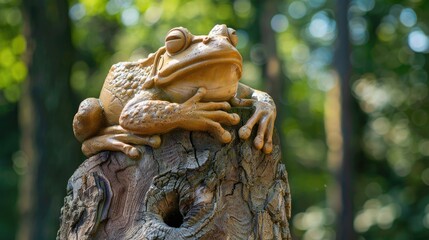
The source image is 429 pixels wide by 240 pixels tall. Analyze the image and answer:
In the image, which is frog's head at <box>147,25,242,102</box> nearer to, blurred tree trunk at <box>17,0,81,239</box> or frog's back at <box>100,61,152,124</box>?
frog's back at <box>100,61,152,124</box>

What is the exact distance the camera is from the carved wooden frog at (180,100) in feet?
15.6

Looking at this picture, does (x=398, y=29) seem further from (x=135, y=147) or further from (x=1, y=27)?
(x=135, y=147)

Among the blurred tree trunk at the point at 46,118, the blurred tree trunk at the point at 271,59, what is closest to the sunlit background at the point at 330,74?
the blurred tree trunk at the point at 271,59

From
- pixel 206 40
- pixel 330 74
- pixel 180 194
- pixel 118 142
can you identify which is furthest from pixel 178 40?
pixel 330 74

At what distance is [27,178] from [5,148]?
11079 mm

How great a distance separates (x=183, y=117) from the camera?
4.75 m

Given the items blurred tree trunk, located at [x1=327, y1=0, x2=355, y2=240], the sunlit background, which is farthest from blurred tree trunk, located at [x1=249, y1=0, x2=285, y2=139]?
blurred tree trunk, located at [x1=327, y1=0, x2=355, y2=240]

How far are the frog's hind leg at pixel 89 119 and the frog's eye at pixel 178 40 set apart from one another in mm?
734

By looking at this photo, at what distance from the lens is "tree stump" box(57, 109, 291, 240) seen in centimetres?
462

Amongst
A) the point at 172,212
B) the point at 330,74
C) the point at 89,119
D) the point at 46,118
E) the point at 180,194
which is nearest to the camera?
the point at 180,194

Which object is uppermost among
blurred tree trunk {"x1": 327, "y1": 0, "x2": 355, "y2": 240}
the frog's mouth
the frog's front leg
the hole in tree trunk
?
the frog's mouth

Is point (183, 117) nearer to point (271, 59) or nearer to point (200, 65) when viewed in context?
point (200, 65)

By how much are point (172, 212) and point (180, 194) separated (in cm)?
18

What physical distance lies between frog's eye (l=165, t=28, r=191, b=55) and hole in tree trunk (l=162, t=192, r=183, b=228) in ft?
3.12
